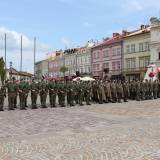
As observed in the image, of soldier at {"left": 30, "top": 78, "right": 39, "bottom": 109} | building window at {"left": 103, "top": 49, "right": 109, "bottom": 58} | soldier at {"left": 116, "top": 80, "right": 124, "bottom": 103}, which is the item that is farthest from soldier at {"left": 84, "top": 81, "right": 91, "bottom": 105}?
building window at {"left": 103, "top": 49, "right": 109, "bottom": 58}

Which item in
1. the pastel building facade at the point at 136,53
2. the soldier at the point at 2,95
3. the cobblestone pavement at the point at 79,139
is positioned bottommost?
the cobblestone pavement at the point at 79,139

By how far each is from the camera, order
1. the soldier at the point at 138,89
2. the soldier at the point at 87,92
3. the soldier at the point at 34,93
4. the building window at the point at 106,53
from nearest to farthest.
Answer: the soldier at the point at 34,93
the soldier at the point at 87,92
the soldier at the point at 138,89
the building window at the point at 106,53

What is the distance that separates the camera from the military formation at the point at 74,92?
23.2 metres

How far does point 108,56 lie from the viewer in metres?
86.1

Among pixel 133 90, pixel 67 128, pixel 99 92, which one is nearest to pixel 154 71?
pixel 133 90

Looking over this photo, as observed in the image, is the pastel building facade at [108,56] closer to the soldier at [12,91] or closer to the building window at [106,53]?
the building window at [106,53]

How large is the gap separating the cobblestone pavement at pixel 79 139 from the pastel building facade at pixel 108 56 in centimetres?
6338

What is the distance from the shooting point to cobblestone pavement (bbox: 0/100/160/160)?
9500 mm

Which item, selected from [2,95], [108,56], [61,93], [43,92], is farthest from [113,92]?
[108,56]

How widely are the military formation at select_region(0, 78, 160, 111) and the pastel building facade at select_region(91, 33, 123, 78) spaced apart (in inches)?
1872

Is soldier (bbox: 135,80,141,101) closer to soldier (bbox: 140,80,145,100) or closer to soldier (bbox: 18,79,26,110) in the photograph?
soldier (bbox: 140,80,145,100)

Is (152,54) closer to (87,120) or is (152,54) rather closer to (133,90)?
(133,90)

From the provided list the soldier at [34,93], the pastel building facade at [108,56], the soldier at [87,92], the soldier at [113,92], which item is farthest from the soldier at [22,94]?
the pastel building facade at [108,56]

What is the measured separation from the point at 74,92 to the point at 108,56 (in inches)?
2383
